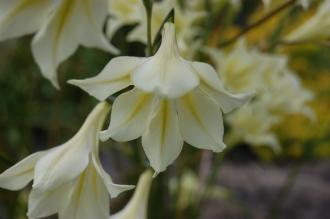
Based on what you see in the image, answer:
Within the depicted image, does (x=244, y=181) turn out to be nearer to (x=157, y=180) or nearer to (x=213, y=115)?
(x=157, y=180)

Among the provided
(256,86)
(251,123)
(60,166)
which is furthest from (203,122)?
(251,123)

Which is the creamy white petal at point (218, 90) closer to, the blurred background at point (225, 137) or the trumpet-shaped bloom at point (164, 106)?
the trumpet-shaped bloom at point (164, 106)

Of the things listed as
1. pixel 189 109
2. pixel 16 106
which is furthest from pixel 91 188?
pixel 16 106

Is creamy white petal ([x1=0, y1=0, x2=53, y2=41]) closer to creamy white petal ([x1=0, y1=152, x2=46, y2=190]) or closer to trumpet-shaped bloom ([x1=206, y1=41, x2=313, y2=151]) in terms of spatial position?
creamy white petal ([x1=0, y1=152, x2=46, y2=190])

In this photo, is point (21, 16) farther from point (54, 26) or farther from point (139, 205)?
point (139, 205)

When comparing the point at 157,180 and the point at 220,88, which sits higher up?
the point at 220,88
